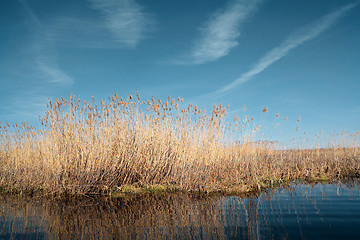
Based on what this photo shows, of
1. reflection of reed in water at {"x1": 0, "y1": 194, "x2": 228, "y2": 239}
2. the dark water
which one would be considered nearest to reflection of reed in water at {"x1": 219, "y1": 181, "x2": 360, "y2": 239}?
the dark water

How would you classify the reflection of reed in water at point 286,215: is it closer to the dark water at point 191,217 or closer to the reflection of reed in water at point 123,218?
the dark water at point 191,217

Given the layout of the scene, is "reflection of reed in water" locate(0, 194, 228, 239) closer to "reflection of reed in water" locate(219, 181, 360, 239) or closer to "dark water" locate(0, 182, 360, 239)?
"dark water" locate(0, 182, 360, 239)

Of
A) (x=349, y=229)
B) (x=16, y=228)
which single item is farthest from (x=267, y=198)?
(x=16, y=228)

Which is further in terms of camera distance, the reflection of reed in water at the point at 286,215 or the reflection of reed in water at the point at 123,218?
the reflection of reed in water at the point at 123,218

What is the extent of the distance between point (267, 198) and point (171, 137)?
302 centimetres

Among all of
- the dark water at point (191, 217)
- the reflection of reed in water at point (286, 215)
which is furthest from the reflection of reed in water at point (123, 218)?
the reflection of reed in water at point (286, 215)

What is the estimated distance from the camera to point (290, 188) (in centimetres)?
569

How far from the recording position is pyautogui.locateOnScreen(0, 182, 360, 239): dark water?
285 centimetres

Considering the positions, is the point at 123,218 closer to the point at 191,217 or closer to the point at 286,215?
the point at 191,217

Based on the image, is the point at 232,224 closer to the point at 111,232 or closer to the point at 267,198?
the point at 111,232

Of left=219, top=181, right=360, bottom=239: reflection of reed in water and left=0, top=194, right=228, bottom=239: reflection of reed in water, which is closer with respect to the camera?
left=219, top=181, right=360, bottom=239: reflection of reed in water

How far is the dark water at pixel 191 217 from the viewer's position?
2.85 metres

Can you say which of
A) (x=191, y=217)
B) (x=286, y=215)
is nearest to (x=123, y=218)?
(x=191, y=217)

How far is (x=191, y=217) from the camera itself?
11.4 ft
